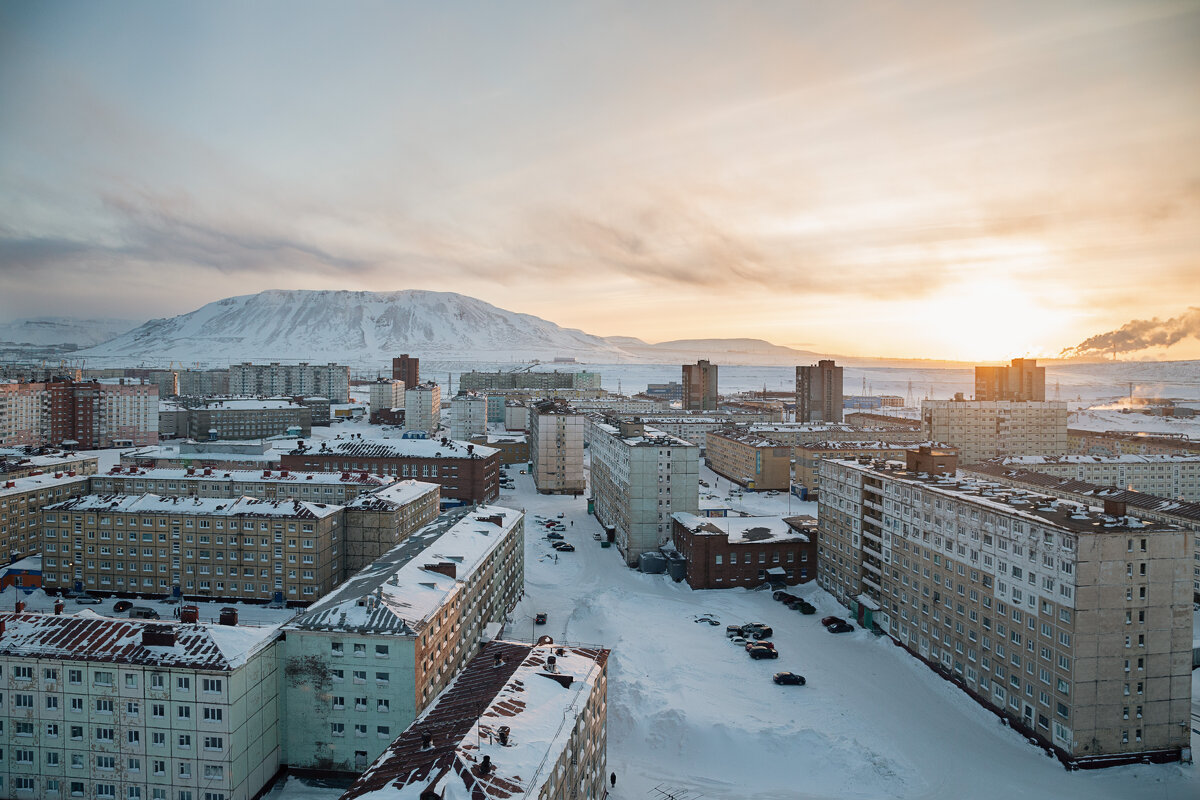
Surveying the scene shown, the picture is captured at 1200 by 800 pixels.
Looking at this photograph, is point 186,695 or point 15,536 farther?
point 15,536

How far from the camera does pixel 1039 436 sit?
358 ft

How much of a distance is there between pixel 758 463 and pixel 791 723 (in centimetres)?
6186

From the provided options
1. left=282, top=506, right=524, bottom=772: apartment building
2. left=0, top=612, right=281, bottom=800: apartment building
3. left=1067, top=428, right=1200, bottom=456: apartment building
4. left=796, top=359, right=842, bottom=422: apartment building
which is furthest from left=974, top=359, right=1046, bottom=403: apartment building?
left=0, top=612, right=281, bottom=800: apartment building

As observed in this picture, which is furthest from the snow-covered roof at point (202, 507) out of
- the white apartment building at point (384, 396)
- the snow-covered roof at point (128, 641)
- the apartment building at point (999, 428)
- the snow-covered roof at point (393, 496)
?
the white apartment building at point (384, 396)

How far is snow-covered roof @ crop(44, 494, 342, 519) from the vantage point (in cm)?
4822

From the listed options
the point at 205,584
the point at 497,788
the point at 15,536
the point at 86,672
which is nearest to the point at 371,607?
the point at 86,672

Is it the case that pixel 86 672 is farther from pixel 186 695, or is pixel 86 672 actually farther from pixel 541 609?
pixel 541 609

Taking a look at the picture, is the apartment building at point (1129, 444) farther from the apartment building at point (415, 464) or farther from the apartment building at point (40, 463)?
the apartment building at point (40, 463)

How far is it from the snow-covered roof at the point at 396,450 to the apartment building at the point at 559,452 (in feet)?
29.0

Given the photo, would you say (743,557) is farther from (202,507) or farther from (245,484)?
(245,484)

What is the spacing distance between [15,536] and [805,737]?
61.2 meters

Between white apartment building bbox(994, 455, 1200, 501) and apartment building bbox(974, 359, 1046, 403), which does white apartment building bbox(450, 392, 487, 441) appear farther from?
apartment building bbox(974, 359, 1046, 403)

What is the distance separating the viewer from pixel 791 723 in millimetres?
33875

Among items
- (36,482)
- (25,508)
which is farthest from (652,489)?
(36,482)
